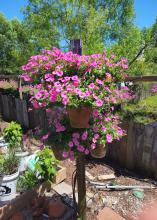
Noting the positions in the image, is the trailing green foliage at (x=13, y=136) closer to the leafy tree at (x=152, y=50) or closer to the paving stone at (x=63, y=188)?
the paving stone at (x=63, y=188)

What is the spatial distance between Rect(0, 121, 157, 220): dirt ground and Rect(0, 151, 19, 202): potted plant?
2.77 ft

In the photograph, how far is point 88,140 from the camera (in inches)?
69.7

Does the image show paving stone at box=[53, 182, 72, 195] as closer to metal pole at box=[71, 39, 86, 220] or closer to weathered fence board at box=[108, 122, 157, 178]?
metal pole at box=[71, 39, 86, 220]

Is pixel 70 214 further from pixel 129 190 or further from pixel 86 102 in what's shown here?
pixel 86 102

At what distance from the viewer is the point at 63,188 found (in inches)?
108

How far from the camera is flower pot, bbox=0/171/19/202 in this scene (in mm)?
2326

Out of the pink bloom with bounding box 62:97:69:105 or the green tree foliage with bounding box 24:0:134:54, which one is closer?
the pink bloom with bounding box 62:97:69:105

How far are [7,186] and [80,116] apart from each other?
1.34 meters

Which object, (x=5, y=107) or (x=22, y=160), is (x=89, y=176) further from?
(x=5, y=107)

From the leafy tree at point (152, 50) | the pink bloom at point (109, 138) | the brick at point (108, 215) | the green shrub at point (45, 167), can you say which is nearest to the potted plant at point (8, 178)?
the green shrub at point (45, 167)

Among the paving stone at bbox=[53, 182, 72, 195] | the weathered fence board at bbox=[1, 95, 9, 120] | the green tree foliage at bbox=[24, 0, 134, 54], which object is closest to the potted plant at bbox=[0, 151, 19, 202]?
the paving stone at bbox=[53, 182, 72, 195]

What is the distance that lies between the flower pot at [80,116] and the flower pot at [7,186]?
114 centimetres

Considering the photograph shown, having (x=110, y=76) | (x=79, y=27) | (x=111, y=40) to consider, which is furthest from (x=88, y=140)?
(x=111, y=40)

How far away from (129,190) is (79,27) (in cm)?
628
